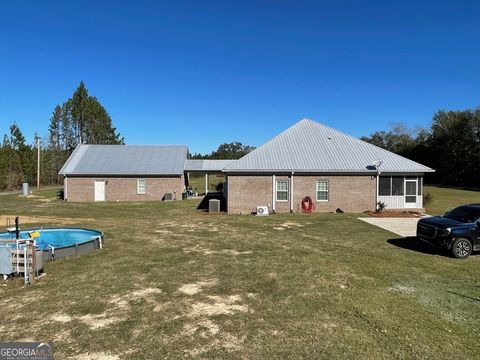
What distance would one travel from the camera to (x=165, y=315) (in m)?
6.96

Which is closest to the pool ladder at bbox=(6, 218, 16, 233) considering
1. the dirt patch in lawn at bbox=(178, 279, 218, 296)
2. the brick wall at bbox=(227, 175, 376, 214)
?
the dirt patch in lawn at bbox=(178, 279, 218, 296)

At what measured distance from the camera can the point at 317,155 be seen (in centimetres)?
2588

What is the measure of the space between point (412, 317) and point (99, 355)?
5524mm

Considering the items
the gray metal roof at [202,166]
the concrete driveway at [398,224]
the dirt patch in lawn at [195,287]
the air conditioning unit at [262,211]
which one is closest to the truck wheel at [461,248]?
the concrete driveway at [398,224]

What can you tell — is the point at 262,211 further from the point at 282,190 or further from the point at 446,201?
the point at 446,201

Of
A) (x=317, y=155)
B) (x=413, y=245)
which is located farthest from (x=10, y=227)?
(x=317, y=155)

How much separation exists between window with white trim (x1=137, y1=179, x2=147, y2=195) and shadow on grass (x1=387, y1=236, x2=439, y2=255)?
25.6m

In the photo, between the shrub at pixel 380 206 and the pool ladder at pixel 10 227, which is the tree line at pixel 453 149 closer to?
the shrub at pixel 380 206

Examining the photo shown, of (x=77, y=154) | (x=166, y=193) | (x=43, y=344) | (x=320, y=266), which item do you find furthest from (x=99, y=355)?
(x=77, y=154)

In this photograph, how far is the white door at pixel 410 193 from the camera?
25.2 meters

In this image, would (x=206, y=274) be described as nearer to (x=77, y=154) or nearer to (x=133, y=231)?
(x=133, y=231)

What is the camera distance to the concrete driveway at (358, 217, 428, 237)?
1686cm

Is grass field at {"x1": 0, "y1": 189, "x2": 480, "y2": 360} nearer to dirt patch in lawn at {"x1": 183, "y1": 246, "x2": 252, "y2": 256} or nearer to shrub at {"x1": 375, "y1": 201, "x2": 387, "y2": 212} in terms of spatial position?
dirt patch in lawn at {"x1": 183, "y1": 246, "x2": 252, "y2": 256}

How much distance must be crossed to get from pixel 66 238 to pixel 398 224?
16158mm
